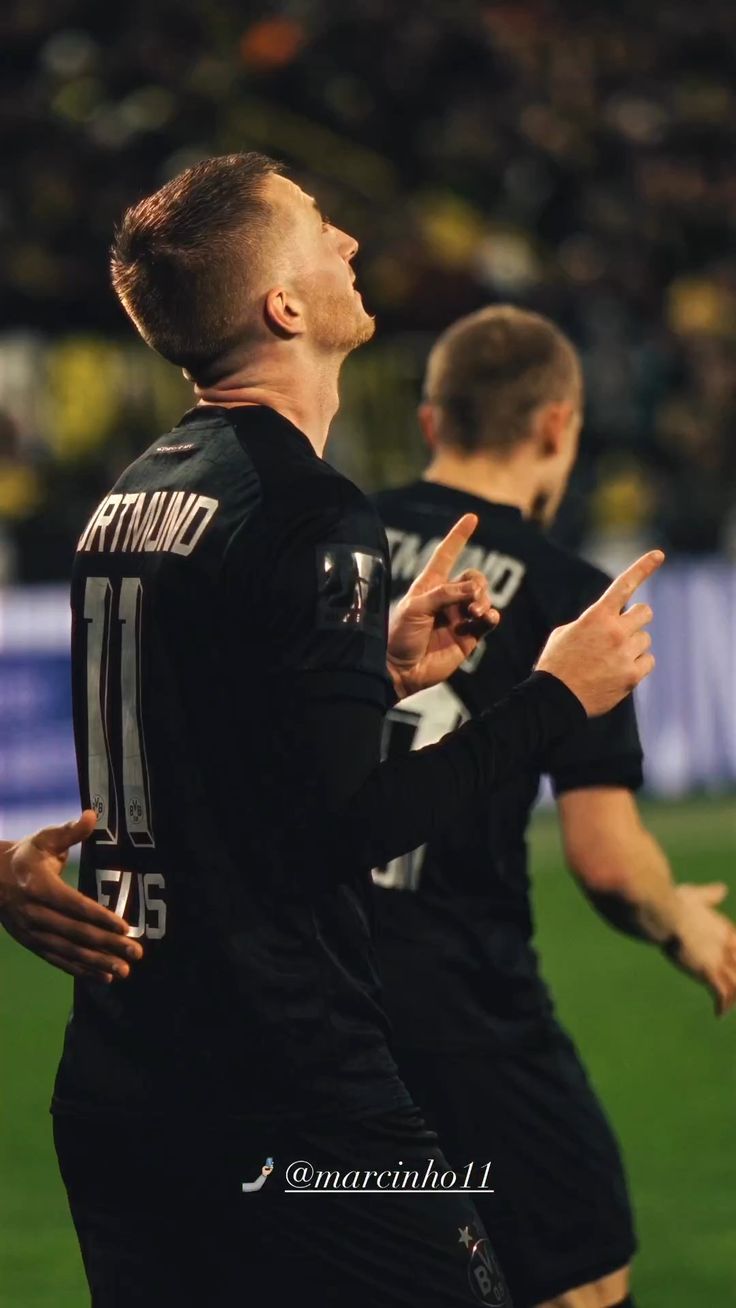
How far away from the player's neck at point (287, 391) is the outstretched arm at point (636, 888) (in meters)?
1.21

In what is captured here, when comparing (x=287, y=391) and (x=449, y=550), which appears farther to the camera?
(x=449, y=550)

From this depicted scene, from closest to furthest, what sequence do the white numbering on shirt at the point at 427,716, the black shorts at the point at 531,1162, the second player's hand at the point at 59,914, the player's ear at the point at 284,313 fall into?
the second player's hand at the point at 59,914, the player's ear at the point at 284,313, the black shorts at the point at 531,1162, the white numbering on shirt at the point at 427,716

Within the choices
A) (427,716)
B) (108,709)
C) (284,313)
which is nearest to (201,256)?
(284,313)

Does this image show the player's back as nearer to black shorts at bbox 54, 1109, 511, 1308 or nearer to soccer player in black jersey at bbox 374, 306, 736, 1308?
black shorts at bbox 54, 1109, 511, 1308

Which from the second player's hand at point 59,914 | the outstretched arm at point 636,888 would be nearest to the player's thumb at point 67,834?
the second player's hand at point 59,914

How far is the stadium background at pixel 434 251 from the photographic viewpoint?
438 inches

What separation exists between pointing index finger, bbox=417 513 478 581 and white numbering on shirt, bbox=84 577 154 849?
0.52 m

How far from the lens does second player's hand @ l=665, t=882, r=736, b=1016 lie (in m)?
3.59

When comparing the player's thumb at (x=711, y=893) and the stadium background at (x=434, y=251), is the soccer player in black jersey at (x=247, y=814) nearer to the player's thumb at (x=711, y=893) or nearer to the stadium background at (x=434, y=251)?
the player's thumb at (x=711, y=893)

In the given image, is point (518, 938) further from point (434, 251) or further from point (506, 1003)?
point (434, 251)

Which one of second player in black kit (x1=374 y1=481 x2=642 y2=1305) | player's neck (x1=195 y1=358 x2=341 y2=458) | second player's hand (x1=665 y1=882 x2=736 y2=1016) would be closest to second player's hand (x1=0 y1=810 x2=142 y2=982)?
player's neck (x1=195 y1=358 x2=341 y2=458)

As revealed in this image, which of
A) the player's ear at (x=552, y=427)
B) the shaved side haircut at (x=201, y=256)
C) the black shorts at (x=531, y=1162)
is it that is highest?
the shaved side haircut at (x=201, y=256)

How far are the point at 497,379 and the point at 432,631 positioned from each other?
1057mm

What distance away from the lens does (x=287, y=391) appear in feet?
8.20
